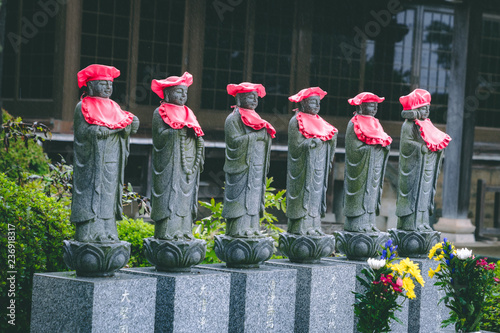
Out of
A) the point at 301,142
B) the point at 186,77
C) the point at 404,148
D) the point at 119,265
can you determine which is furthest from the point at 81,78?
the point at 404,148

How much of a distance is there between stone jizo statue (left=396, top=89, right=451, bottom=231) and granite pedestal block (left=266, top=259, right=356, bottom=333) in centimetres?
112

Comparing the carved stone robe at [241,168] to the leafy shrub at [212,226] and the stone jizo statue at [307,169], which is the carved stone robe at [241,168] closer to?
the stone jizo statue at [307,169]

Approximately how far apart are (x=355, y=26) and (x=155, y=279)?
10.1 m

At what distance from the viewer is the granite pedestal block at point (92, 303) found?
528 centimetres

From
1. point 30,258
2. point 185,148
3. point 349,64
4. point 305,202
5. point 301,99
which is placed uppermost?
point 349,64

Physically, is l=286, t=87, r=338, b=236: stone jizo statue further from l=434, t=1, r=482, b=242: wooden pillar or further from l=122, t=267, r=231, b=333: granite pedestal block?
l=434, t=1, r=482, b=242: wooden pillar

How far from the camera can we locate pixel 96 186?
5.56m

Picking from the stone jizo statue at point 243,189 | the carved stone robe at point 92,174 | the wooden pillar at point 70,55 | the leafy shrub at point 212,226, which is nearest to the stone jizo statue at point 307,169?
the stone jizo statue at point 243,189

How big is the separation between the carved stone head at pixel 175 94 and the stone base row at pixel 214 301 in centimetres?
133

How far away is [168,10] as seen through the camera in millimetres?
12820

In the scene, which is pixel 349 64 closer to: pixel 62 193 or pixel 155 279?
pixel 62 193

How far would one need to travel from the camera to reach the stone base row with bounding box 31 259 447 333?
537 centimetres

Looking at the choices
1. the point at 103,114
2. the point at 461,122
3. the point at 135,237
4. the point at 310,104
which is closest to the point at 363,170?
the point at 310,104

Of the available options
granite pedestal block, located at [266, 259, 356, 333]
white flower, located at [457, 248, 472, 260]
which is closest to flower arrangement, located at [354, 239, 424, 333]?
white flower, located at [457, 248, 472, 260]
